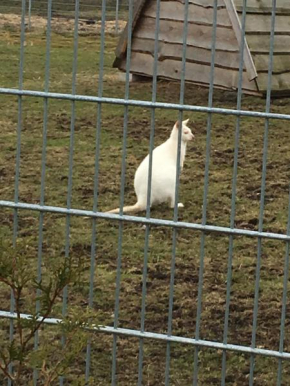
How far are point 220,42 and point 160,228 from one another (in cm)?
343

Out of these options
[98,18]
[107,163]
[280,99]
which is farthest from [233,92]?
[98,18]

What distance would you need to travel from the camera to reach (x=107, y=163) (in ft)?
19.6

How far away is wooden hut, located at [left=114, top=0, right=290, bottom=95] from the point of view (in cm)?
774

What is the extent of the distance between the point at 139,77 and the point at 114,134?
227cm

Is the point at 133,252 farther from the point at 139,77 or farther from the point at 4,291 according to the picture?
the point at 139,77

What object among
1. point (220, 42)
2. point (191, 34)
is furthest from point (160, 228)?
point (191, 34)

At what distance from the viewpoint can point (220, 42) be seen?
795cm

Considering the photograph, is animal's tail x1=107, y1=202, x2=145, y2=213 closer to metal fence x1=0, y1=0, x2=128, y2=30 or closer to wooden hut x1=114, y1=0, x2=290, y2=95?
wooden hut x1=114, y1=0, x2=290, y2=95

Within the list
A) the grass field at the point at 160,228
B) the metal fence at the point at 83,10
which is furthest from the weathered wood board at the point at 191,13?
the metal fence at the point at 83,10

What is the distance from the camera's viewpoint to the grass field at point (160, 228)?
3.27 meters

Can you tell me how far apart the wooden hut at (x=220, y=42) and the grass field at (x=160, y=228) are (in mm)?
175

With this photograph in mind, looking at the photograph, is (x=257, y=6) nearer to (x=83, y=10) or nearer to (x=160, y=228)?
(x=160, y=228)

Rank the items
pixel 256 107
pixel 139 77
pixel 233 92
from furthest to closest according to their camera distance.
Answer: pixel 139 77
pixel 233 92
pixel 256 107

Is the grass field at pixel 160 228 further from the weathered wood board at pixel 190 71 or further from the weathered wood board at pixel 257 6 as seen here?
the weathered wood board at pixel 257 6
